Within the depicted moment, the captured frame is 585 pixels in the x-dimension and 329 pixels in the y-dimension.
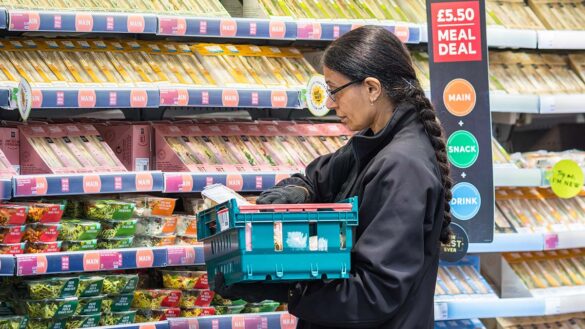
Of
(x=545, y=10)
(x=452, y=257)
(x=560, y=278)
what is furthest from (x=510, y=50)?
(x=452, y=257)

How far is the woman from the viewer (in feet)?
7.39

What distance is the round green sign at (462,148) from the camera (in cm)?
439

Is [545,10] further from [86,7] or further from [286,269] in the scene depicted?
[286,269]

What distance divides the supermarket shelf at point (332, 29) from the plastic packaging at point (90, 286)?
139 centimetres

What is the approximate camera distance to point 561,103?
5.42 meters

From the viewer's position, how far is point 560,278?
5.61 m

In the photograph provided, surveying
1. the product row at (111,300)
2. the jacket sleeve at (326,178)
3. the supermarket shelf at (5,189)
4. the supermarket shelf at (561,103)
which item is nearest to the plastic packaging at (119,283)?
the product row at (111,300)

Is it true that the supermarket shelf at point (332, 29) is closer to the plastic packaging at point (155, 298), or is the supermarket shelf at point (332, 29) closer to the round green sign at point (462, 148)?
the round green sign at point (462, 148)

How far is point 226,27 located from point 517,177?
171 centimetres

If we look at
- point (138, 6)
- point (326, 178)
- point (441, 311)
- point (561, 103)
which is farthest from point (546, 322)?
point (326, 178)

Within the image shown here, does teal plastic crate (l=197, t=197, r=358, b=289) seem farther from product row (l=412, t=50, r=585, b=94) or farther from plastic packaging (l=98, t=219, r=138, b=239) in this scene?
product row (l=412, t=50, r=585, b=94)

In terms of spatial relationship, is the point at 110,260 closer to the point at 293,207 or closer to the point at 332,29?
the point at 332,29

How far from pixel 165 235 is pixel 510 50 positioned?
244 cm

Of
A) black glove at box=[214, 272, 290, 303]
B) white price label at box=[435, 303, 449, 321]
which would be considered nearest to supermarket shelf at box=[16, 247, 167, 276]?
white price label at box=[435, 303, 449, 321]
